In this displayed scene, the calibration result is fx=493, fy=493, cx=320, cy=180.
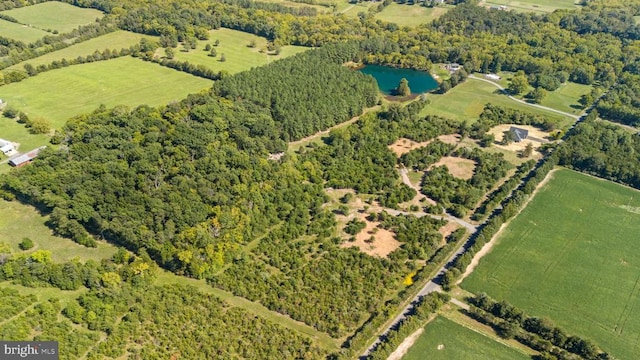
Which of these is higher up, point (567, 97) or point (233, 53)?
point (233, 53)

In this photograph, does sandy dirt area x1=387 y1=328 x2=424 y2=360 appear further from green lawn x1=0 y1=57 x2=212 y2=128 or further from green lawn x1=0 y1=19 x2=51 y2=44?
green lawn x1=0 y1=19 x2=51 y2=44

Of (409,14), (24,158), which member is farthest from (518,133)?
(24,158)

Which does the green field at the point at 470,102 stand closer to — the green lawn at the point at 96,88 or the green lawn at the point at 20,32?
the green lawn at the point at 96,88

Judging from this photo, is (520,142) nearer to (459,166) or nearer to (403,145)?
(459,166)

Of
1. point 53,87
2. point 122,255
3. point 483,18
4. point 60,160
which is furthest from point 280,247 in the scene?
point 483,18

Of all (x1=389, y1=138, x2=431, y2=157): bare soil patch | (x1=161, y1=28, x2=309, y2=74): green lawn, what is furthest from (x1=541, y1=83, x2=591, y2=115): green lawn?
(x1=161, y1=28, x2=309, y2=74): green lawn
